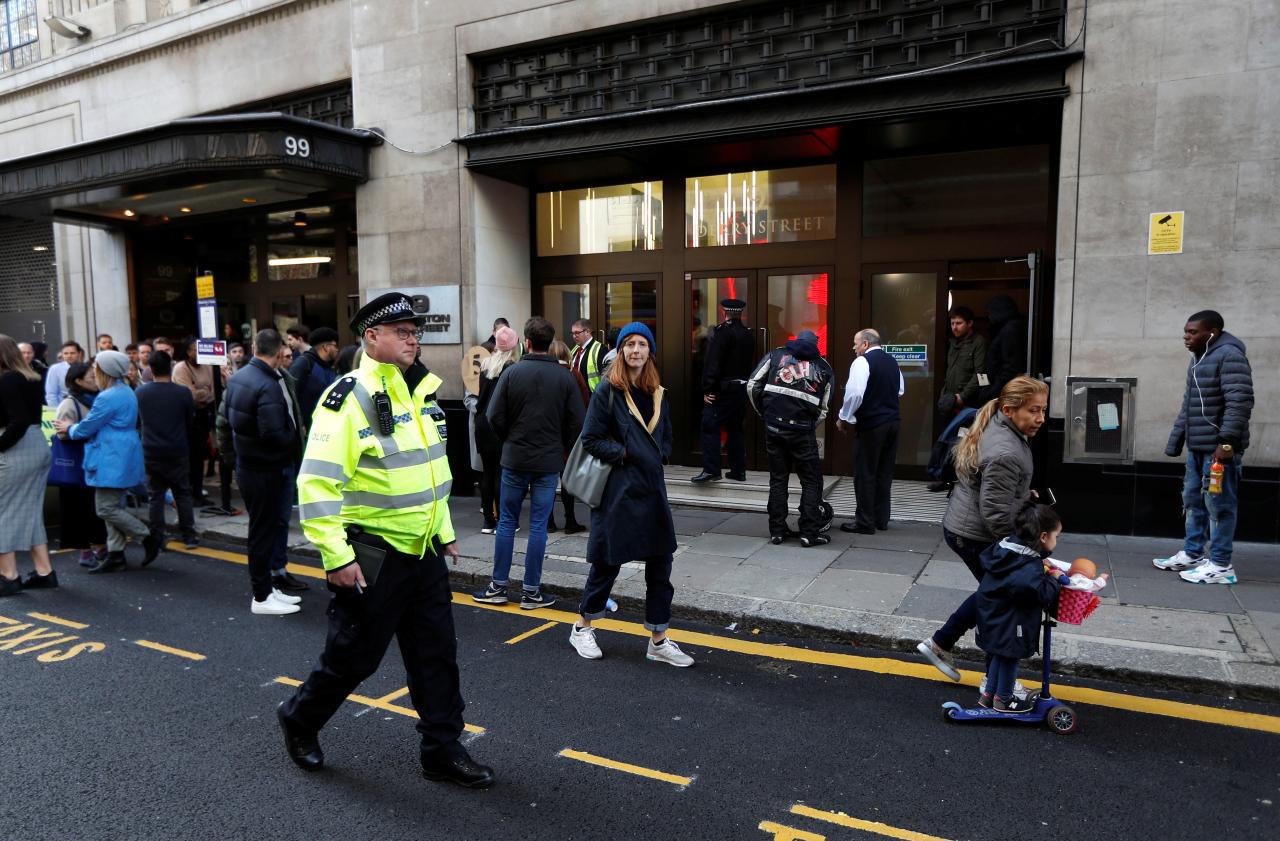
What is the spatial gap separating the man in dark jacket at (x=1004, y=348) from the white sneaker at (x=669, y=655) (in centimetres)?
494

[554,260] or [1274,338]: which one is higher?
[554,260]

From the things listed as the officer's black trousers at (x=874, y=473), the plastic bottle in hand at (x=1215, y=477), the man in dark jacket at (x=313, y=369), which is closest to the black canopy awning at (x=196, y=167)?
the man in dark jacket at (x=313, y=369)

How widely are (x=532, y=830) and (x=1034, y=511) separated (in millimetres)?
2628

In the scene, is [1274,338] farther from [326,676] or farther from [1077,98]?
[326,676]

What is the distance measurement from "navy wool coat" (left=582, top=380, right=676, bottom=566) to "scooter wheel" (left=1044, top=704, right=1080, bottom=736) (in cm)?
205

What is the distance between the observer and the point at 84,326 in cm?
1475

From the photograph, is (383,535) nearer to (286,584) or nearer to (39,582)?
(286,584)

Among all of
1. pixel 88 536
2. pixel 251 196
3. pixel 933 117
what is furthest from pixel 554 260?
pixel 88 536

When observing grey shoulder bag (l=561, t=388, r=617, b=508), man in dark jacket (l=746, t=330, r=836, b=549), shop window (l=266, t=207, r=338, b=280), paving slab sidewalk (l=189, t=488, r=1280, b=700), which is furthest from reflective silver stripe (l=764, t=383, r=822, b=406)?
shop window (l=266, t=207, r=338, b=280)

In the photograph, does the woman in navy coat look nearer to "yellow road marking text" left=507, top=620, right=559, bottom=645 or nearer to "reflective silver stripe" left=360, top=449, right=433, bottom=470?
"yellow road marking text" left=507, top=620, right=559, bottom=645

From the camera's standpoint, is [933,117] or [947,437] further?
[933,117]

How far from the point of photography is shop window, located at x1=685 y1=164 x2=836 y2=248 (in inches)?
378

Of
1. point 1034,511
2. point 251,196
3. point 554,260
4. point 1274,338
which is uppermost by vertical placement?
point 251,196

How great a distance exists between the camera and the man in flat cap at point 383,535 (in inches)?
126
